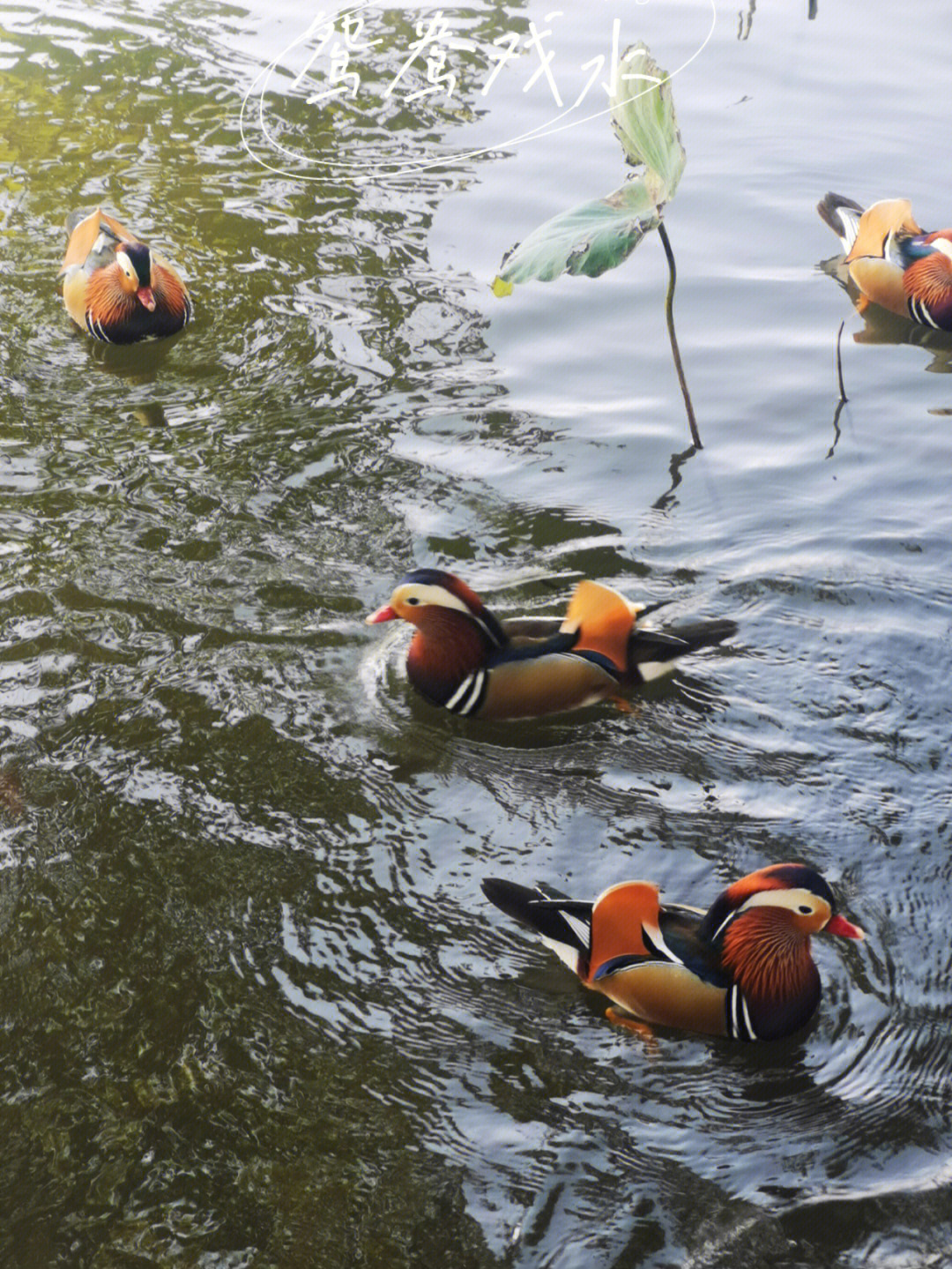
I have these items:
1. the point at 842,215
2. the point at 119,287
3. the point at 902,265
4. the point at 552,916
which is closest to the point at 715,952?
the point at 552,916

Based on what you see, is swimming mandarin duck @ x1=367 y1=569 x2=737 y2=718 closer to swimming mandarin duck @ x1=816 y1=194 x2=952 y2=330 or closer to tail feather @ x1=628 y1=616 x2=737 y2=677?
tail feather @ x1=628 y1=616 x2=737 y2=677

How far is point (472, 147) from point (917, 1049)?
711cm

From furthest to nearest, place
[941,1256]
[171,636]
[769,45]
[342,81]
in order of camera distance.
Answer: [769,45]
[342,81]
[171,636]
[941,1256]

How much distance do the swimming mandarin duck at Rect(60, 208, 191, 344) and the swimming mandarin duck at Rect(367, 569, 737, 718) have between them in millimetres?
2961

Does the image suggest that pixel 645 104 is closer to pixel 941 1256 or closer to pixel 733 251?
pixel 733 251

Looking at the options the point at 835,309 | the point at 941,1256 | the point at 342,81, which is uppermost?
the point at 342,81

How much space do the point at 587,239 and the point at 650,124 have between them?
552mm

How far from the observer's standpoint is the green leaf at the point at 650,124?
5801mm

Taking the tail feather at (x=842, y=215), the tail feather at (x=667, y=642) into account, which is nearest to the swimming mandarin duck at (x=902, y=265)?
the tail feather at (x=842, y=215)

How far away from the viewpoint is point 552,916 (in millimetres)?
3840

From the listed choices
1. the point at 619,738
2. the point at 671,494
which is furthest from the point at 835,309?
the point at 619,738

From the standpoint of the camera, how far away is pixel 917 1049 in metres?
3.70

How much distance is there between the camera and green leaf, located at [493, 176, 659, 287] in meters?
5.73

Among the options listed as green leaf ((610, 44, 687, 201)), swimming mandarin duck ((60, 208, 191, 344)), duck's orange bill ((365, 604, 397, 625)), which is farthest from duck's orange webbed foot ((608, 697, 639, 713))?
swimming mandarin duck ((60, 208, 191, 344))
